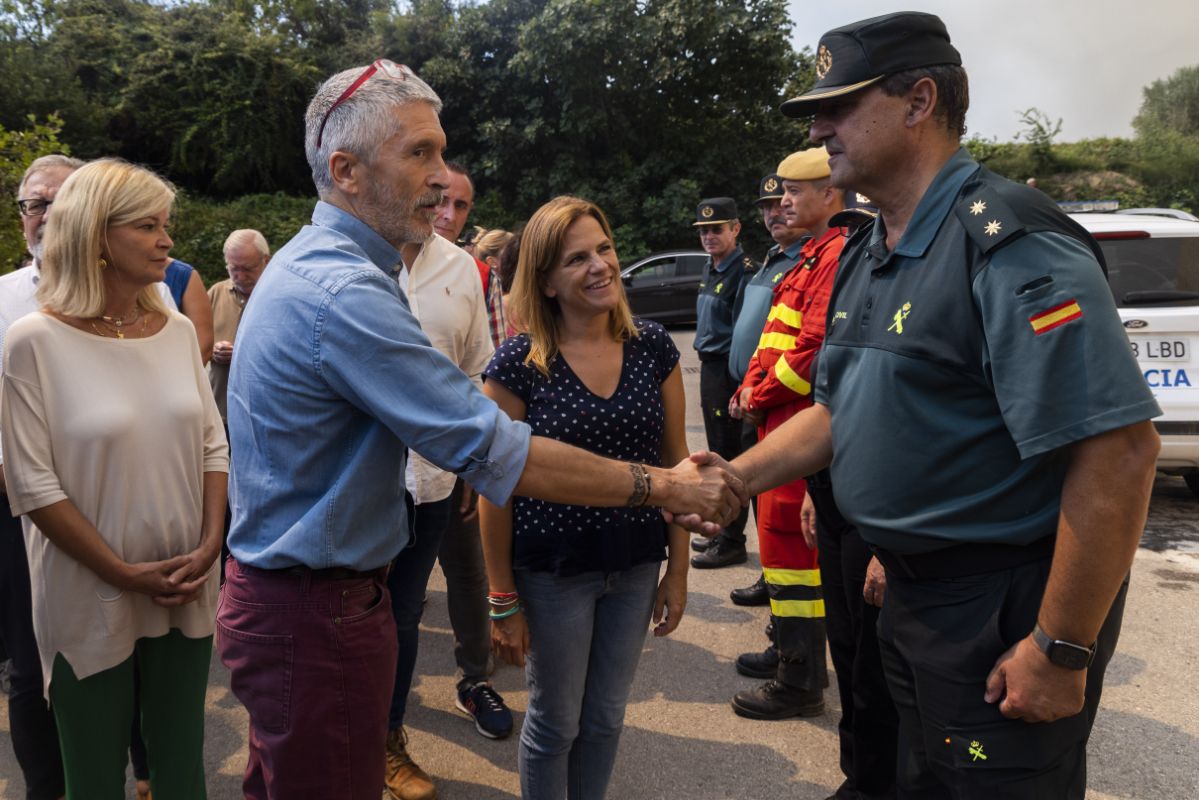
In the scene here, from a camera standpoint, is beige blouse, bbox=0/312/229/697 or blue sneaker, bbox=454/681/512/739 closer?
beige blouse, bbox=0/312/229/697

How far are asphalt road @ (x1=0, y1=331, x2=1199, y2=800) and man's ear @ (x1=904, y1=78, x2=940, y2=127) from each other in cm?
231

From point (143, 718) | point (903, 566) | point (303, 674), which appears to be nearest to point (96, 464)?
point (143, 718)

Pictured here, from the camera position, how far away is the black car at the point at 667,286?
17297 millimetres

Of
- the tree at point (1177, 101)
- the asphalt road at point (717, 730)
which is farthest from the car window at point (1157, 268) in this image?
the tree at point (1177, 101)

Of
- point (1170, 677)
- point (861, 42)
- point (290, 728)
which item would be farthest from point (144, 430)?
point (1170, 677)

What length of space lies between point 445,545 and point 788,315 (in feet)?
5.78

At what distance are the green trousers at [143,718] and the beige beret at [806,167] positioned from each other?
2.97 meters

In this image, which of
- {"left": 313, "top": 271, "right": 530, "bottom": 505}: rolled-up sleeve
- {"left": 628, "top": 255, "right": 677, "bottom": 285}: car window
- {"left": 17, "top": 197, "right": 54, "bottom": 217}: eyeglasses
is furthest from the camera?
{"left": 628, "top": 255, "right": 677, "bottom": 285}: car window

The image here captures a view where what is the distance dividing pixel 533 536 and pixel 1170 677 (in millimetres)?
3083

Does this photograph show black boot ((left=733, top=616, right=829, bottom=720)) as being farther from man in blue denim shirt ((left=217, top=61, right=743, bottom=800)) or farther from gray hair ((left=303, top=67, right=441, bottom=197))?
gray hair ((left=303, top=67, right=441, bottom=197))

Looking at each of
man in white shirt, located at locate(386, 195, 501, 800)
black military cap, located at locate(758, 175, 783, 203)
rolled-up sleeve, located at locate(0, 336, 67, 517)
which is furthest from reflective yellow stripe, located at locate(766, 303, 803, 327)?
rolled-up sleeve, located at locate(0, 336, 67, 517)

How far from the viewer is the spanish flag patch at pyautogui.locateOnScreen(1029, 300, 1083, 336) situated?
149 centimetres

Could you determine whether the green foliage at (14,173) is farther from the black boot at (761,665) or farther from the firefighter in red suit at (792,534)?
the black boot at (761,665)

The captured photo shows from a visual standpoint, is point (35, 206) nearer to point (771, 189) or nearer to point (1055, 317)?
point (1055, 317)
